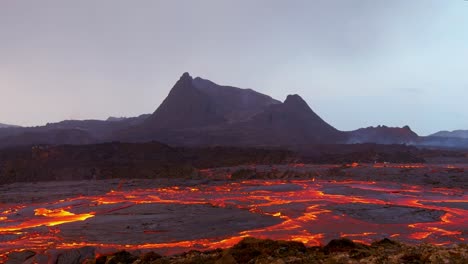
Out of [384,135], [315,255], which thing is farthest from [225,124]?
[315,255]

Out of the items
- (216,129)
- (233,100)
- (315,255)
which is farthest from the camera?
(233,100)

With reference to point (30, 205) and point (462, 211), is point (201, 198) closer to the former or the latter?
point (30, 205)

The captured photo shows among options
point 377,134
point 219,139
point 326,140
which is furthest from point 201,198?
point 377,134

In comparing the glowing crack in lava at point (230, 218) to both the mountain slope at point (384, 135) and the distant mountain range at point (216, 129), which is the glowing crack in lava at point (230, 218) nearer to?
the distant mountain range at point (216, 129)

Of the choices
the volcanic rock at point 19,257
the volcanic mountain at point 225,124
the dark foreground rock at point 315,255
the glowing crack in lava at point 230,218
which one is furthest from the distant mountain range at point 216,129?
the dark foreground rock at point 315,255

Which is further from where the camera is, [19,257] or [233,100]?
[233,100]

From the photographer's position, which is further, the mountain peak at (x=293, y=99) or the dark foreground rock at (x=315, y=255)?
the mountain peak at (x=293, y=99)

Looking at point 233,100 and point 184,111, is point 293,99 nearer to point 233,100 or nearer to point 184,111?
point 233,100
